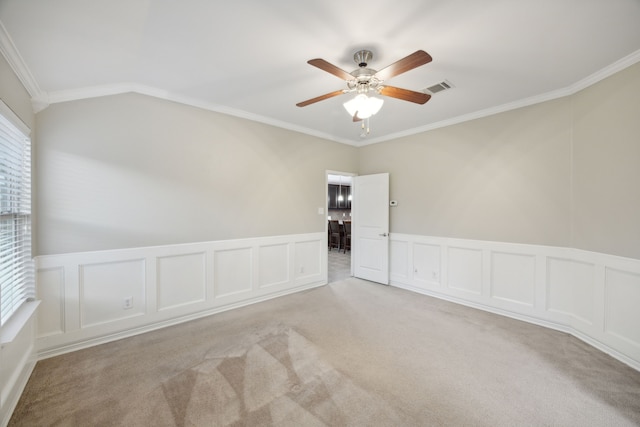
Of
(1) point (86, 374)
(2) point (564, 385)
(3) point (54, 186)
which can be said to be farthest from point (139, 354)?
(2) point (564, 385)

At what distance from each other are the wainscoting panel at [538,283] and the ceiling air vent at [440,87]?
2.05 m

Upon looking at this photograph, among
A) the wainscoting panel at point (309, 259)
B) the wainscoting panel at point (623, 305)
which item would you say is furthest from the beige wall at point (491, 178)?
the wainscoting panel at point (309, 259)

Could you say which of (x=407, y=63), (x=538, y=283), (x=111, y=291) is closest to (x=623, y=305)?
(x=538, y=283)

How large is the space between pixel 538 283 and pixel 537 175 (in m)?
1.27

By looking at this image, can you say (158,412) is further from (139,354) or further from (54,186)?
(54,186)

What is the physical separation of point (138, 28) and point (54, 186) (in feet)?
A: 5.50

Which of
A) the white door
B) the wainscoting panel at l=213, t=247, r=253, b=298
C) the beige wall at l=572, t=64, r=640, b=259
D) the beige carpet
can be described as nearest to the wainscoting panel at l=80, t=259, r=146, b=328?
the beige carpet

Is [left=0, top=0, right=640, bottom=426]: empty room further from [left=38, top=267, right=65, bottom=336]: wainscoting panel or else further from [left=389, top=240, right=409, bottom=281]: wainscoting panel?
[left=389, top=240, right=409, bottom=281]: wainscoting panel

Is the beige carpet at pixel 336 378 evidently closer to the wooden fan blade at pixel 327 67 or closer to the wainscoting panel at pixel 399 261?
the wainscoting panel at pixel 399 261

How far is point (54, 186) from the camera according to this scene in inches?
94.2

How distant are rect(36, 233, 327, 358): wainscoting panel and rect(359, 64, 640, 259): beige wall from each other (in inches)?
93.0

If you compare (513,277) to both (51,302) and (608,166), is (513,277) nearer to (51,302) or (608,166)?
(608,166)

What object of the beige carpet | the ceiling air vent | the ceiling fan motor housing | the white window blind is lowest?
the beige carpet

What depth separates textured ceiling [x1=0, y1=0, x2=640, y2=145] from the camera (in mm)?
1656
